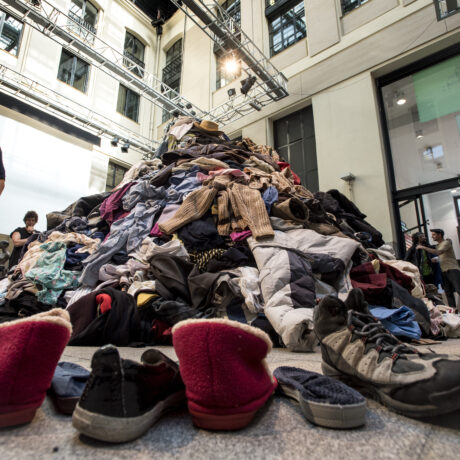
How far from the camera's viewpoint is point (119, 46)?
8609 mm

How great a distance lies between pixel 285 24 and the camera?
246 inches

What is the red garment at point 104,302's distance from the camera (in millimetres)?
1339

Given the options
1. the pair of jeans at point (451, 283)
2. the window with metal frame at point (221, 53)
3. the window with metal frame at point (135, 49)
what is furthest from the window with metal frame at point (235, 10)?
the pair of jeans at point (451, 283)

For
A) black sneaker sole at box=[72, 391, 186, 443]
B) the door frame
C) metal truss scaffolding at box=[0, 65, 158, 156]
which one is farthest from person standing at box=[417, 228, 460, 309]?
metal truss scaffolding at box=[0, 65, 158, 156]

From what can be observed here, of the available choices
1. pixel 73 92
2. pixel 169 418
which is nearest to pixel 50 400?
pixel 169 418

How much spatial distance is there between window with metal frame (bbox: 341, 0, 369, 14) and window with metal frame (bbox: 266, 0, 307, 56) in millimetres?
752

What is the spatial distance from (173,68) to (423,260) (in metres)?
9.00

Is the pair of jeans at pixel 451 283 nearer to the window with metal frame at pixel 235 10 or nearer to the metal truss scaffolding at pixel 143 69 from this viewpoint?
the metal truss scaffolding at pixel 143 69

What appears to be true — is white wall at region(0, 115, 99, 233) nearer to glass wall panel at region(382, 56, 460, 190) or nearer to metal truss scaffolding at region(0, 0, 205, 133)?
metal truss scaffolding at region(0, 0, 205, 133)

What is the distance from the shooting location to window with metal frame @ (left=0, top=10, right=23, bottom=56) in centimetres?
617

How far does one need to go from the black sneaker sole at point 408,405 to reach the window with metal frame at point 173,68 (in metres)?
9.23

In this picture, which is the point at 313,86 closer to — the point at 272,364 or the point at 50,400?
the point at 272,364

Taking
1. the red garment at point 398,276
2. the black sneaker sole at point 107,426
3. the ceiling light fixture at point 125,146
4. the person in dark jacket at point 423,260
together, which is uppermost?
the ceiling light fixture at point 125,146

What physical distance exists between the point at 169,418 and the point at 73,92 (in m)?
8.74
